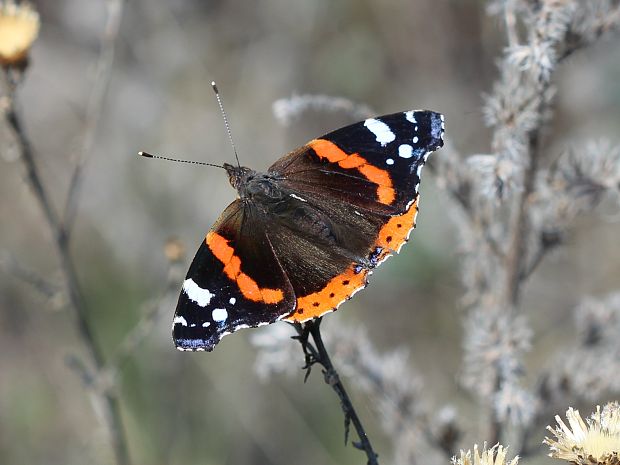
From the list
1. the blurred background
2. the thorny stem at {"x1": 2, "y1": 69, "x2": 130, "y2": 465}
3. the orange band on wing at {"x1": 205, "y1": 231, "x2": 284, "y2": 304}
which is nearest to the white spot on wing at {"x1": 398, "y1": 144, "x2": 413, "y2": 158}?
the orange band on wing at {"x1": 205, "y1": 231, "x2": 284, "y2": 304}

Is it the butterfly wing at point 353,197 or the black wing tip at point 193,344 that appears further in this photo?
the butterfly wing at point 353,197

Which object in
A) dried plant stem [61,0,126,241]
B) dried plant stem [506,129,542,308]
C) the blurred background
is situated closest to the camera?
dried plant stem [506,129,542,308]

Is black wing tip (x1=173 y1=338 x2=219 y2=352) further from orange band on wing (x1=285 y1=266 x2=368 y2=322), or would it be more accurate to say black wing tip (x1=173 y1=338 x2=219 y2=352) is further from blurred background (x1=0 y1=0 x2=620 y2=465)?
blurred background (x1=0 y1=0 x2=620 y2=465)

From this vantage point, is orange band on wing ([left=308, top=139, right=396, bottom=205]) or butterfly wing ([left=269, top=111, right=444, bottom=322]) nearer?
butterfly wing ([left=269, top=111, right=444, bottom=322])

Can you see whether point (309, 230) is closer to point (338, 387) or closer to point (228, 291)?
point (228, 291)

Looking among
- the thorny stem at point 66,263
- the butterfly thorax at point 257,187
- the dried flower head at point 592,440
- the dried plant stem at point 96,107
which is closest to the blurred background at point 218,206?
the thorny stem at point 66,263

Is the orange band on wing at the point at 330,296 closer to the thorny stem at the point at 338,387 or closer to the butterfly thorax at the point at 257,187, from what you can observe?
the thorny stem at the point at 338,387
